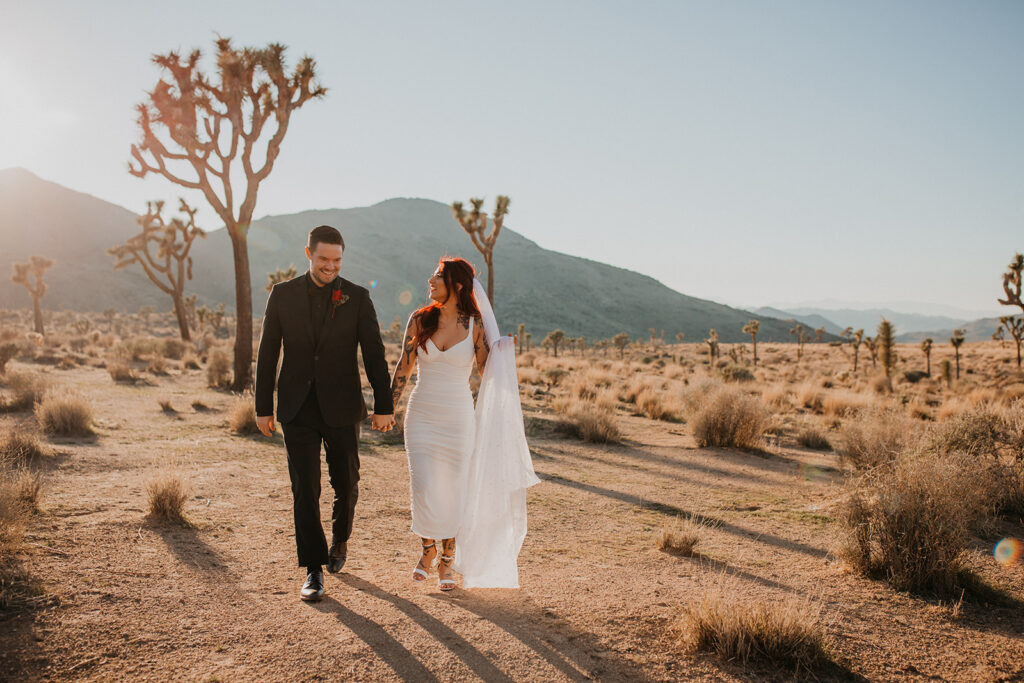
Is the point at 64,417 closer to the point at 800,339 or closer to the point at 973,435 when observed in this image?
the point at 973,435

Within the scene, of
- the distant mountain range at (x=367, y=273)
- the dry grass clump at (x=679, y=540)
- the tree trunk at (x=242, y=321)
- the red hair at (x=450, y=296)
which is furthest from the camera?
the distant mountain range at (x=367, y=273)

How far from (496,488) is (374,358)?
1.25 metres

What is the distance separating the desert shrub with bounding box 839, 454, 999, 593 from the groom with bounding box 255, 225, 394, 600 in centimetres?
395

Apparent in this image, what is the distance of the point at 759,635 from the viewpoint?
3.55 metres

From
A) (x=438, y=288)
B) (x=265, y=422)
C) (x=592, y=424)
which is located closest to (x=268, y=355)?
(x=265, y=422)

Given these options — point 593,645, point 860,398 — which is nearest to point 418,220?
point 860,398

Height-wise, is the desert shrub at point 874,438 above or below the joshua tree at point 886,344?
below

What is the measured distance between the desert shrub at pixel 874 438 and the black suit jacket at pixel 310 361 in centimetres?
672

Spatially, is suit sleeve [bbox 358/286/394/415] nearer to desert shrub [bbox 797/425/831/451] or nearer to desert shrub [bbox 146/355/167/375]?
desert shrub [bbox 797/425/831/451]

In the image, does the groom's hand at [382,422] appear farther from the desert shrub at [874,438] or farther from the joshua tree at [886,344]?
the joshua tree at [886,344]

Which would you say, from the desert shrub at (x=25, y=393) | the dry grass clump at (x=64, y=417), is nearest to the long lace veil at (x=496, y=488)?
the dry grass clump at (x=64, y=417)

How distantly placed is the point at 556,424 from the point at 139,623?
9.70 meters

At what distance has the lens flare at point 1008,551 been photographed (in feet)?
Answer: 17.7

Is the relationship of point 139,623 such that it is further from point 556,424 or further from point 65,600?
point 556,424
